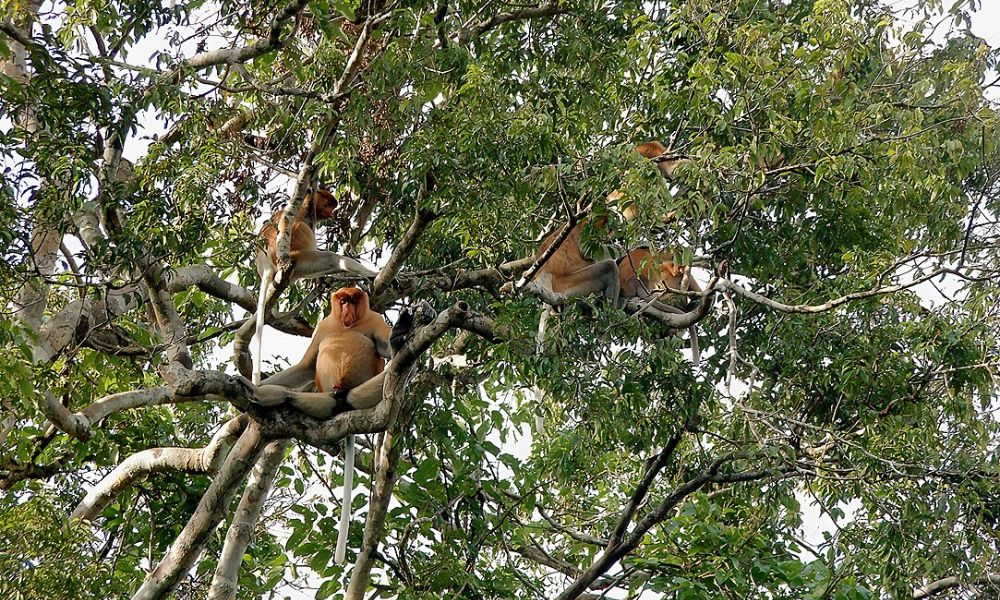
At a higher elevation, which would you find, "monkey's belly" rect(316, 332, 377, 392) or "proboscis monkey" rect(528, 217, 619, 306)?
"proboscis monkey" rect(528, 217, 619, 306)

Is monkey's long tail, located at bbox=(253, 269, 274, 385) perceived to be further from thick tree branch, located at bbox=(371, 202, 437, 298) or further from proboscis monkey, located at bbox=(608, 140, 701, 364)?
proboscis monkey, located at bbox=(608, 140, 701, 364)

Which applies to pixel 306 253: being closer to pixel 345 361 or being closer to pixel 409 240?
pixel 345 361

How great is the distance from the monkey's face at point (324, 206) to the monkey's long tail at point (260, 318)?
88 cm

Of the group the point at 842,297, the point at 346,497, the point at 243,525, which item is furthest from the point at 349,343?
the point at 842,297

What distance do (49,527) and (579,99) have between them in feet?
10.2

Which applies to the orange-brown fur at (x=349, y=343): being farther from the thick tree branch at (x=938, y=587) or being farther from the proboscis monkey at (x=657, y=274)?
the thick tree branch at (x=938, y=587)

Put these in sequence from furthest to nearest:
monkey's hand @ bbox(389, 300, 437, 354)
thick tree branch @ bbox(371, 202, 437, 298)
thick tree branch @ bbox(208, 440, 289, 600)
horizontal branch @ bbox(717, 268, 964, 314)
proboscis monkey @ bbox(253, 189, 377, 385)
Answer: proboscis monkey @ bbox(253, 189, 377, 385) < thick tree branch @ bbox(208, 440, 289, 600) < thick tree branch @ bbox(371, 202, 437, 298) < horizontal branch @ bbox(717, 268, 964, 314) < monkey's hand @ bbox(389, 300, 437, 354)

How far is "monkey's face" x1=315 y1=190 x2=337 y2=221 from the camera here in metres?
6.16

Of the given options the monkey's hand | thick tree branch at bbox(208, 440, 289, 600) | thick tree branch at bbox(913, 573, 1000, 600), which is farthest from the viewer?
thick tree branch at bbox(208, 440, 289, 600)

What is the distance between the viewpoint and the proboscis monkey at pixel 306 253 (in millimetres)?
5305

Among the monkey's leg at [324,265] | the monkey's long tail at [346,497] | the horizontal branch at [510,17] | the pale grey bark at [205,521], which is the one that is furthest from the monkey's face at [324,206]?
the pale grey bark at [205,521]

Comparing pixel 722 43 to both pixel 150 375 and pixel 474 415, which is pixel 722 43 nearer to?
pixel 474 415

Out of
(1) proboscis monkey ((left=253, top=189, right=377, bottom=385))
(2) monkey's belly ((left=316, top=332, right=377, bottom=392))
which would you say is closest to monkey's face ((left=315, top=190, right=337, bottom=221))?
(1) proboscis monkey ((left=253, top=189, right=377, bottom=385))

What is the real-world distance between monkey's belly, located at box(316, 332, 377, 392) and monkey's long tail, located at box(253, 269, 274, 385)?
0.39 metres
